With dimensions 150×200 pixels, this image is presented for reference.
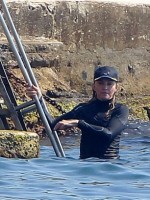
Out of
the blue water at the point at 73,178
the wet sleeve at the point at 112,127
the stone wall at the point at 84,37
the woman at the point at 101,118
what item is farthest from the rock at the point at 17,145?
the stone wall at the point at 84,37

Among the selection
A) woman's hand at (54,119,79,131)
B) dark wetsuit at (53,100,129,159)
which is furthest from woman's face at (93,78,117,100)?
woman's hand at (54,119,79,131)

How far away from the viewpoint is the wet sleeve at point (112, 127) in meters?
9.68

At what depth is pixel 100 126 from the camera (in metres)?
9.82

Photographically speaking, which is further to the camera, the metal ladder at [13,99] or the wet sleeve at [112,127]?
the metal ladder at [13,99]

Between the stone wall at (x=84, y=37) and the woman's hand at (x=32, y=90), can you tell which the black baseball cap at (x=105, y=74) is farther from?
the stone wall at (x=84, y=37)

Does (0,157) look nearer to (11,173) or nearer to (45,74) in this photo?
(11,173)

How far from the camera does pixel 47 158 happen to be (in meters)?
10.0

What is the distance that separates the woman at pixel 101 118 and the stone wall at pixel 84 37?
5.95 meters

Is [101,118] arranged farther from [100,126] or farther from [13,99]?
[13,99]

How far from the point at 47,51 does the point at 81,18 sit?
1131 millimetres

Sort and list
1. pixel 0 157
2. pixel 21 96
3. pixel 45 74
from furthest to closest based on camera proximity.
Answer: pixel 45 74 < pixel 21 96 < pixel 0 157

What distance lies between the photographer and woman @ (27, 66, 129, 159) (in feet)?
31.9

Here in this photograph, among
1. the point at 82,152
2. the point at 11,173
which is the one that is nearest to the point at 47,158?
the point at 82,152

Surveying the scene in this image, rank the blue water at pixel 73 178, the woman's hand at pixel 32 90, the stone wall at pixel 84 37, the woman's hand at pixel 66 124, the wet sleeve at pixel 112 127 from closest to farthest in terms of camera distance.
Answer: the blue water at pixel 73 178 < the woman's hand at pixel 66 124 < the wet sleeve at pixel 112 127 < the woman's hand at pixel 32 90 < the stone wall at pixel 84 37
